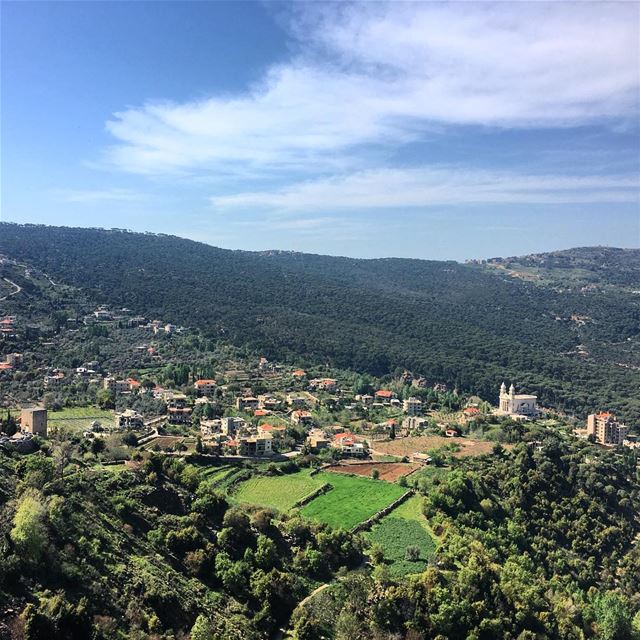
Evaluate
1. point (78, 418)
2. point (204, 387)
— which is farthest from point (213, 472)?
point (204, 387)

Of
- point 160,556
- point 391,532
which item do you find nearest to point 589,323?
point 391,532

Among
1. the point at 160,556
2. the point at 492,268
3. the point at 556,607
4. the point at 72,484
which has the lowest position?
the point at 556,607

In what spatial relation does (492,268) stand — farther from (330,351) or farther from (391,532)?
(391,532)

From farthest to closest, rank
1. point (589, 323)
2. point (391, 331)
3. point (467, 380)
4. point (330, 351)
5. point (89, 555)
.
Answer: point (589, 323), point (391, 331), point (330, 351), point (467, 380), point (89, 555)

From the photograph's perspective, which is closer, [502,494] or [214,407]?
[502,494]

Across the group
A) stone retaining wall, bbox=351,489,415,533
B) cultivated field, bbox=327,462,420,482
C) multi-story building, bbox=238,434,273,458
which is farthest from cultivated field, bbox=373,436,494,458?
stone retaining wall, bbox=351,489,415,533

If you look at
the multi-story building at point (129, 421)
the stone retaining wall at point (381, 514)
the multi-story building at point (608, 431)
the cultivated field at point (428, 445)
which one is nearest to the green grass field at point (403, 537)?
the stone retaining wall at point (381, 514)

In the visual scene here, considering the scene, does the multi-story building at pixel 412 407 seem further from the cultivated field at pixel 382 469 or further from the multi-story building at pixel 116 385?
the multi-story building at pixel 116 385
